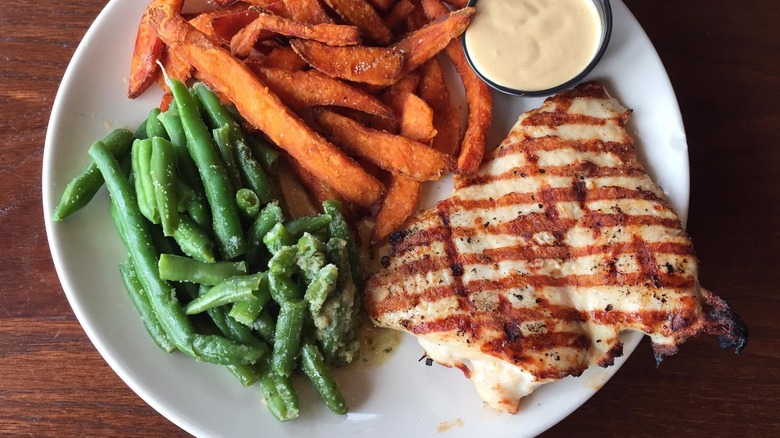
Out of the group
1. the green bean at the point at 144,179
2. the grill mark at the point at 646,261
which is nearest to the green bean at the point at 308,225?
the green bean at the point at 144,179

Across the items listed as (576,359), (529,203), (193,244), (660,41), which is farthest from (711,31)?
(193,244)

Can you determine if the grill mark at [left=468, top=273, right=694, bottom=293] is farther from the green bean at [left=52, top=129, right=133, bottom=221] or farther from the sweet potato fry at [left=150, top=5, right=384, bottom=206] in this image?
the green bean at [left=52, top=129, right=133, bottom=221]

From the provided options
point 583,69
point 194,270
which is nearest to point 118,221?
point 194,270

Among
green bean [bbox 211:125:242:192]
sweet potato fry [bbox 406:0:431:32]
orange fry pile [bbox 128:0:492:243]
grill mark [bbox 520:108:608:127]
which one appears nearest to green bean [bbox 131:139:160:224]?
green bean [bbox 211:125:242:192]

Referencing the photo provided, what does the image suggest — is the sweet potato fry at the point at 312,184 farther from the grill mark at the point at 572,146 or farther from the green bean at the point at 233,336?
the grill mark at the point at 572,146

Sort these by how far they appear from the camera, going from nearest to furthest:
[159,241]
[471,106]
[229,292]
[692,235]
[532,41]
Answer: [229,292]
[159,241]
[532,41]
[471,106]
[692,235]

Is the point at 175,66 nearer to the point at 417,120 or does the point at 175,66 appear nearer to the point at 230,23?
the point at 230,23
